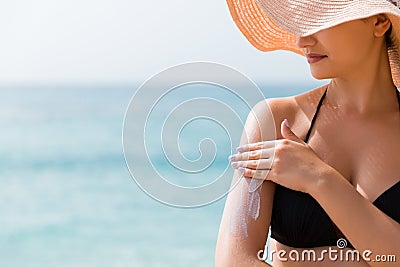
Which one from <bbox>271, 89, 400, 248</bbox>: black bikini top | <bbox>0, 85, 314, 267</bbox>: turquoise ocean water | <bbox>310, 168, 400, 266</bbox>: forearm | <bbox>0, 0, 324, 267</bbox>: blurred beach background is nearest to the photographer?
<bbox>310, 168, 400, 266</bbox>: forearm

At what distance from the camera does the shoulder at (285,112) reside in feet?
6.24

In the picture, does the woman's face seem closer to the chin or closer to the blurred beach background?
the chin

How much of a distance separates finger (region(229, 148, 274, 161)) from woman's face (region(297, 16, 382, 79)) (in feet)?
0.69

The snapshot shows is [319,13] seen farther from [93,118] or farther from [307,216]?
[93,118]

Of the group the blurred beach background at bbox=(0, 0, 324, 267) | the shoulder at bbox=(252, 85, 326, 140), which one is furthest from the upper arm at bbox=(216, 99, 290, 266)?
the blurred beach background at bbox=(0, 0, 324, 267)

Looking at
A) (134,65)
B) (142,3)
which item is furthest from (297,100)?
(134,65)

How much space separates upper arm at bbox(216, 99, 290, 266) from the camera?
1.80m

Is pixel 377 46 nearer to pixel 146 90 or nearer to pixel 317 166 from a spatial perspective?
pixel 317 166

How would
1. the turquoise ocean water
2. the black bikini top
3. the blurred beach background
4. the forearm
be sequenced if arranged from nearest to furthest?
the forearm, the black bikini top, the turquoise ocean water, the blurred beach background

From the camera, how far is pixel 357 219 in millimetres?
1748

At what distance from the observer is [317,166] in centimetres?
178

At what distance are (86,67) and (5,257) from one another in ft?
45.6

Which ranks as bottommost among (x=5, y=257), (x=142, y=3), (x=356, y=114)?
(x=5, y=257)

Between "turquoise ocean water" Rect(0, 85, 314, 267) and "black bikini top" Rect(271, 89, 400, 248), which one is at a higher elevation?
"black bikini top" Rect(271, 89, 400, 248)
